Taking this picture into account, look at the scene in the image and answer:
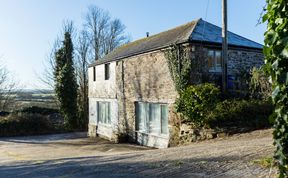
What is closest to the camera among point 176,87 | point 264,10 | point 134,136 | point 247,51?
point 264,10

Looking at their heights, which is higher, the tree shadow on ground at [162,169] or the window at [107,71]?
the window at [107,71]

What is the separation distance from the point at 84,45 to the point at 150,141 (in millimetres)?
26563

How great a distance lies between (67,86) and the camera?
34688 mm

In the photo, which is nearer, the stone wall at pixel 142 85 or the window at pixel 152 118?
the stone wall at pixel 142 85

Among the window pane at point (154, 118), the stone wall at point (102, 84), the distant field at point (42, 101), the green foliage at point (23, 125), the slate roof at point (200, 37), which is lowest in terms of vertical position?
the green foliage at point (23, 125)

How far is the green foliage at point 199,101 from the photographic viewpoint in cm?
1525

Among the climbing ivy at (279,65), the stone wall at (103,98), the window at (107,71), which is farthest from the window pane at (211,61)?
the climbing ivy at (279,65)

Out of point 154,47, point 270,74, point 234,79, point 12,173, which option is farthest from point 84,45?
point 270,74

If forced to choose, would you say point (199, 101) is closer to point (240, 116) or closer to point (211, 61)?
point (240, 116)

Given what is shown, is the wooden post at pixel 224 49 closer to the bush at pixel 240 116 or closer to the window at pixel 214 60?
the window at pixel 214 60

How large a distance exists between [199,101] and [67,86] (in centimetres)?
2141

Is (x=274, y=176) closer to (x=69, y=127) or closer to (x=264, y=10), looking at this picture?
(x=264, y=10)

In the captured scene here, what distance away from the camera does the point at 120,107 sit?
78.0 feet

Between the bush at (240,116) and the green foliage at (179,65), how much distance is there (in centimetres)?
220
